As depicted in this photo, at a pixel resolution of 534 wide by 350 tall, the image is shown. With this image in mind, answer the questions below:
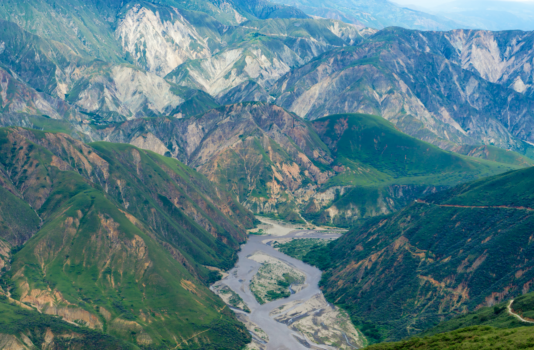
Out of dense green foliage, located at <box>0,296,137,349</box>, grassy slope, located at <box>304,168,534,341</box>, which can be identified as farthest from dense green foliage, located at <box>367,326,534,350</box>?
dense green foliage, located at <box>0,296,137,349</box>

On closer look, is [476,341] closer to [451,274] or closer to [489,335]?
[489,335]

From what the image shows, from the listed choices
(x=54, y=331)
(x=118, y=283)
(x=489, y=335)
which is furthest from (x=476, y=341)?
(x=118, y=283)

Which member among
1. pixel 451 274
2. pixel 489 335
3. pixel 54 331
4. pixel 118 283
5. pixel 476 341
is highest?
pixel 489 335

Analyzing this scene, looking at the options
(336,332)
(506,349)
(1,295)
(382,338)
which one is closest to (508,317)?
(506,349)

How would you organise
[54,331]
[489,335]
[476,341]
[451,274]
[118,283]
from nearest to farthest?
[476,341]
[489,335]
[54,331]
[451,274]
[118,283]

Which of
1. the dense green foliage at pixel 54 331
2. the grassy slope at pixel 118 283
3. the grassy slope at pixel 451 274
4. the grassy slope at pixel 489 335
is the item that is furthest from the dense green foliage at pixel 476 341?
the dense green foliage at pixel 54 331

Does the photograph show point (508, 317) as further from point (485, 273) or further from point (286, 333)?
point (286, 333)

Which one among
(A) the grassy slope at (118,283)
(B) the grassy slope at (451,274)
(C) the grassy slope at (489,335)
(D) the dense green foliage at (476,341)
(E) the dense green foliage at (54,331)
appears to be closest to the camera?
(D) the dense green foliage at (476,341)

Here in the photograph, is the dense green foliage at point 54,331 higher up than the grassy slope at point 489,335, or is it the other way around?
the grassy slope at point 489,335

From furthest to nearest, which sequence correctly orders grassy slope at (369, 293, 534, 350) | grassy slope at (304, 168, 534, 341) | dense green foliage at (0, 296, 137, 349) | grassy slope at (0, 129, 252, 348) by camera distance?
grassy slope at (304, 168, 534, 341) < grassy slope at (0, 129, 252, 348) < dense green foliage at (0, 296, 137, 349) < grassy slope at (369, 293, 534, 350)

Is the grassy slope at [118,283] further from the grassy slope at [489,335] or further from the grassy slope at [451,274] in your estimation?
the grassy slope at [489,335]

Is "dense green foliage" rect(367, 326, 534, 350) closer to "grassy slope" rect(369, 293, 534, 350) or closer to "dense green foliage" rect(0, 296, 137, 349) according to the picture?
"grassy slope" rect(369, 293, 534, 350)

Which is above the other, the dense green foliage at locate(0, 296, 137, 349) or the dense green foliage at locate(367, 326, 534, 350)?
the dense green foliage at locate(367, 326, 534, 350)
